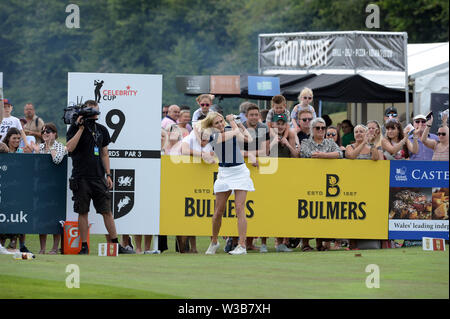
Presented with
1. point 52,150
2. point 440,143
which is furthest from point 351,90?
point 52,150

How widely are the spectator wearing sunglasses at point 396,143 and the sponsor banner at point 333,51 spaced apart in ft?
29.9

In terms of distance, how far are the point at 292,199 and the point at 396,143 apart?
1.96 meters

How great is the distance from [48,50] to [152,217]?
2600 inches

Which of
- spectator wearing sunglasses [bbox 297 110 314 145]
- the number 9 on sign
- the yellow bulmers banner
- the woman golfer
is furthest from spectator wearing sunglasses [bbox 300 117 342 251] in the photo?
the number 9 on sign

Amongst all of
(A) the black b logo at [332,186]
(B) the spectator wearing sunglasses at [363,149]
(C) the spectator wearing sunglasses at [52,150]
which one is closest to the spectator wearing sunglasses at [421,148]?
(B) the spectator wearing sunglasses at [363,149]

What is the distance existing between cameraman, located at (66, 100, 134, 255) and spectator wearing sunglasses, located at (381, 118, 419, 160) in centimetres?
428

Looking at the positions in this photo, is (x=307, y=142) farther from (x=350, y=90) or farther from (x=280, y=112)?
(x=350, y=90)

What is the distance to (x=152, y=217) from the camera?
581 inches

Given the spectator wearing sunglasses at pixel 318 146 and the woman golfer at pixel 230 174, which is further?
the spectator wearing sunglasses at pixel 318 146

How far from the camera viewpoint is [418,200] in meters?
15.2

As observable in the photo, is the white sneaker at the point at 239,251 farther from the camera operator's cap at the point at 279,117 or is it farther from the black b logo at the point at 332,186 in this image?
the camera operator's cap at the point at 279,117

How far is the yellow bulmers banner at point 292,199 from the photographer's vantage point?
585 inches
